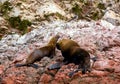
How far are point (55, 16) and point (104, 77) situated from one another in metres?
8.15

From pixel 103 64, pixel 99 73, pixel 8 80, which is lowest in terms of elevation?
pixel 8 80

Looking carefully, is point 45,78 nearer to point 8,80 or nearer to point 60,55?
point 8,80

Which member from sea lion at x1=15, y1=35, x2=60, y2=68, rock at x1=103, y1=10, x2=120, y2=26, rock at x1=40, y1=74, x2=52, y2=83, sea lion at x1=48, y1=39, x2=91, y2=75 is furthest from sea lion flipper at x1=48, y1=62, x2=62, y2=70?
rock at x1=103, y1=10, x2=120, y2=26

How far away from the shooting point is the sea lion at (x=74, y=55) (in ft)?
33.7

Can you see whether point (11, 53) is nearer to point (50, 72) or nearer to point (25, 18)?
point (50, 72)

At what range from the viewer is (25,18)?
57.6ft

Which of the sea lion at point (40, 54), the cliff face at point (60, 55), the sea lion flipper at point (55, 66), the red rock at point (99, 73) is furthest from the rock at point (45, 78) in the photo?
the red rock at point (99, 73)

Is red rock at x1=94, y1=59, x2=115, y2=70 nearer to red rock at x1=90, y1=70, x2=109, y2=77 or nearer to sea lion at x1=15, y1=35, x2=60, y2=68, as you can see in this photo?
red rock at x1=90, y1=70, x2=109, y2=77

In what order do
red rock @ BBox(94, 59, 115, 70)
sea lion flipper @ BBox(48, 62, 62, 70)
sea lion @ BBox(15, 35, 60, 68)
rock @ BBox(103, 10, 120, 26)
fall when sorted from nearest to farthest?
red rock @ BBox(94, 59, 115, 70) → sea lion flipper @ BBox(48, 62, 62, 70) → sea lion @ BBox(15, 35, 60, 68) → rock @ BBox(103, 10, 120, 26)

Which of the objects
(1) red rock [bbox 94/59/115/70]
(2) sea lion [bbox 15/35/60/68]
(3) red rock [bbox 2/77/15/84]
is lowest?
(3) red rock [bbox 2/77/15/84]

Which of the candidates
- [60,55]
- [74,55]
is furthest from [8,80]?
[74,55]

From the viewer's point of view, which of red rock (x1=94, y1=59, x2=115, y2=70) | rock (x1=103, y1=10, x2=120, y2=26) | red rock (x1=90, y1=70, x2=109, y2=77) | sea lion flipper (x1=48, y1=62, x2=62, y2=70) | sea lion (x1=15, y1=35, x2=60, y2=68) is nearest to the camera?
red rock (x1=90, y1=70, x2=109, y2=77)

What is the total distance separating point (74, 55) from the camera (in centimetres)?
1051

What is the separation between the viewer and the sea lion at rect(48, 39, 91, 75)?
10266 millimetres
